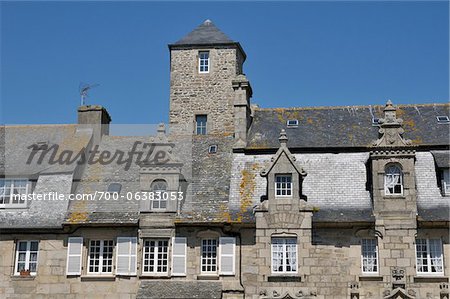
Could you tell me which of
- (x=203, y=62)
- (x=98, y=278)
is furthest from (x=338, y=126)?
(x=98, y=278)

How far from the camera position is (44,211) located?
96.3 ft

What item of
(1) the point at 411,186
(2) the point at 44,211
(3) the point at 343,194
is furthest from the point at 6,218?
(1) the point at 411,186

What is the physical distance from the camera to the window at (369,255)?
1083 inches

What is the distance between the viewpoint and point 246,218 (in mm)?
28188

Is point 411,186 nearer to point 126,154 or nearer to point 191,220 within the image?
point 191,220

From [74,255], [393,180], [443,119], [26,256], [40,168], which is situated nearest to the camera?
[393,180]

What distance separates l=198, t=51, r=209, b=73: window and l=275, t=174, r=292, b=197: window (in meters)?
11.5

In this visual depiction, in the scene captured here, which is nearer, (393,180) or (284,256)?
(284,256)

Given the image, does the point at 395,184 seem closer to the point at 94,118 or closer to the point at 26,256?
the point at 94,118

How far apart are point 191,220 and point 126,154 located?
5.77 metres

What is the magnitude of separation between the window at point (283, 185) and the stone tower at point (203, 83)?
870cm

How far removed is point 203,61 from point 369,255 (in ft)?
50.3

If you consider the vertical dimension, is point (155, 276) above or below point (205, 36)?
below

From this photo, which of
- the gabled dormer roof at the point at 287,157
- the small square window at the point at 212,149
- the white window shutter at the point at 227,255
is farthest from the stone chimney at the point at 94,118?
the gabled dormer roof at the point at 287,157
